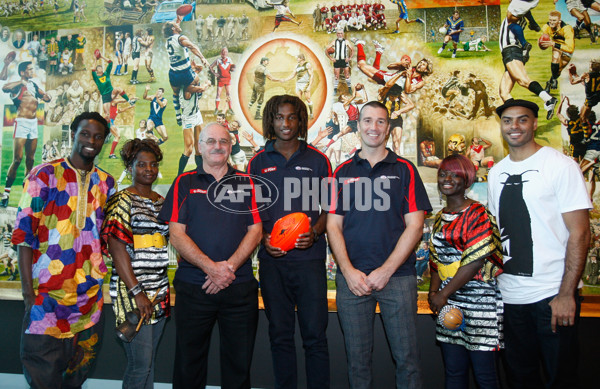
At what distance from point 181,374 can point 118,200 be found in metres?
1.15

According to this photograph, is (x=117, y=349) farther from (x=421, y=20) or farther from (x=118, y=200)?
(x=421, y=20)

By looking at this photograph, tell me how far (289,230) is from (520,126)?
157cm

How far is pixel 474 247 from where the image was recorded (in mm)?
2193

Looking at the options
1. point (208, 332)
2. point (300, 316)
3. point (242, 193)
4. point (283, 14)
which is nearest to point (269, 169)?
point (242, 193)

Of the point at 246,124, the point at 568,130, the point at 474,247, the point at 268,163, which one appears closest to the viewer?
the point at 474,247

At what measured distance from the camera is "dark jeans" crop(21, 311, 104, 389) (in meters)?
2.22

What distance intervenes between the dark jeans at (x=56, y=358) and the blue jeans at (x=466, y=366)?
2.22 meters

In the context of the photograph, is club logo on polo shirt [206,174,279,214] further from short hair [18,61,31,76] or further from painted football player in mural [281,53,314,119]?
short hair [18,61,31,76]

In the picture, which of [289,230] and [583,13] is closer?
[289,230]

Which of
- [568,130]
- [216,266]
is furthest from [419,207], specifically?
[568,130]

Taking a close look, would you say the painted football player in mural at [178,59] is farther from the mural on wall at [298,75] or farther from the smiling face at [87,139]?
the smiling face at [87,139]

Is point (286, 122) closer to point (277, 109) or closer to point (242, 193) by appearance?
point (277, 109)

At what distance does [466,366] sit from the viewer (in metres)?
2.24


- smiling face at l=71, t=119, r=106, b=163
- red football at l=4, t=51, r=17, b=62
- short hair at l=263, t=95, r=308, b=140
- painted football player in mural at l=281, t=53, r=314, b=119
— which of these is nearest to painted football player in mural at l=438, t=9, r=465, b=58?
painted football player in mural at l=281, t=53, r=314, b=119
